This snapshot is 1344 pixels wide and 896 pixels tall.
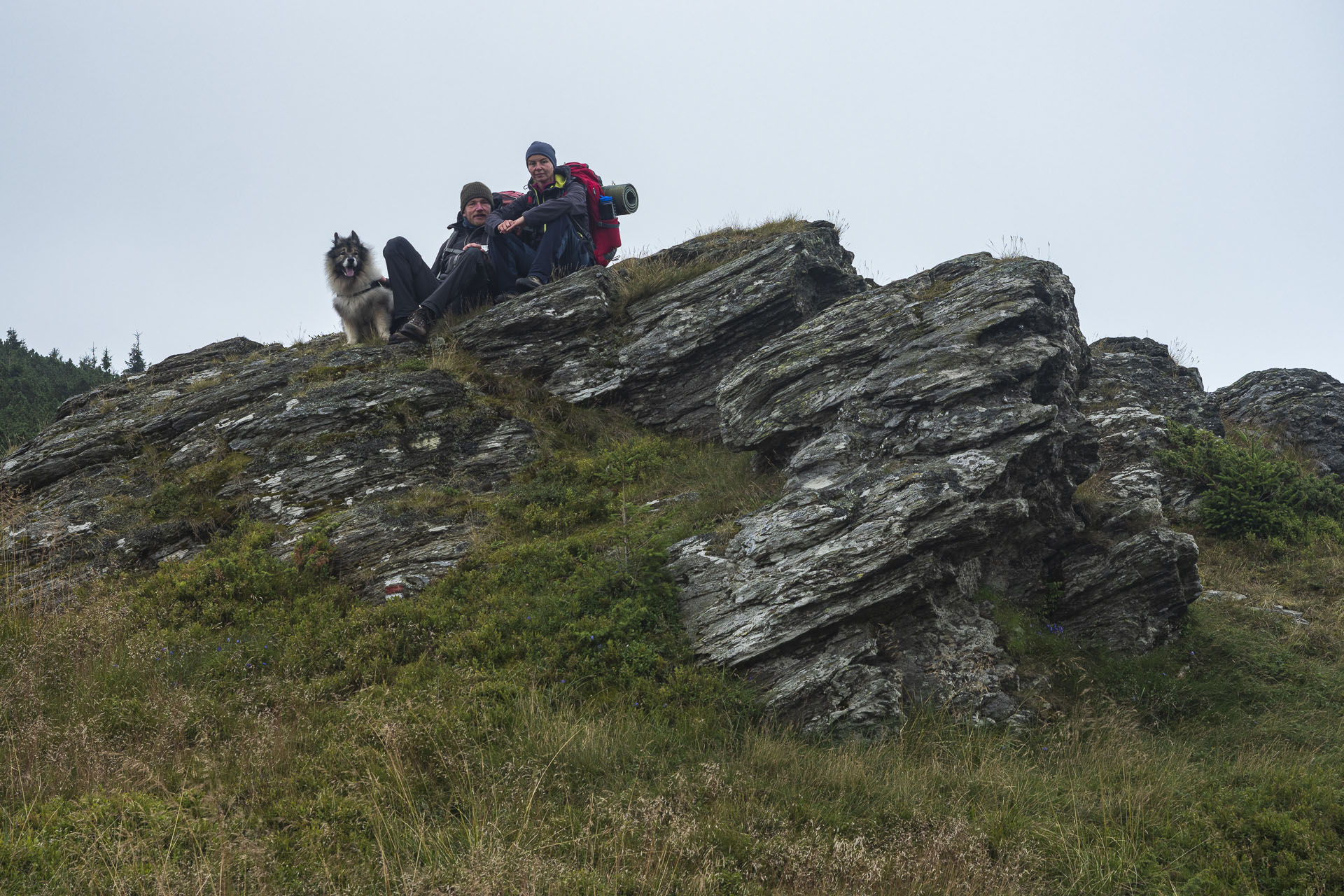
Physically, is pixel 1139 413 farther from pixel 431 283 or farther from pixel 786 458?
pixel 431 283

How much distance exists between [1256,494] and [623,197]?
1189 centimetres

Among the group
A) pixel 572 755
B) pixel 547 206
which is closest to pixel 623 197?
pixel 547 206

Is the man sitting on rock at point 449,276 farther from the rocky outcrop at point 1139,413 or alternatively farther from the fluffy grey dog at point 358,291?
the rocky outcrop at point 1139,413

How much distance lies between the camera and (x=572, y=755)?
188 inches

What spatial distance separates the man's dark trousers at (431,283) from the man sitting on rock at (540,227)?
408 millimetres

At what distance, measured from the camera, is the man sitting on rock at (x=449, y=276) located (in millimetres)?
12109

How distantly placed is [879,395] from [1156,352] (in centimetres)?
911

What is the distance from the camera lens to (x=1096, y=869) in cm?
405

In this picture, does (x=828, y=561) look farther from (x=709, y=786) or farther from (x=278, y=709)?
(x=278, y=709)

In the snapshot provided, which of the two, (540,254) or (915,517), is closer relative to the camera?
(915,517)

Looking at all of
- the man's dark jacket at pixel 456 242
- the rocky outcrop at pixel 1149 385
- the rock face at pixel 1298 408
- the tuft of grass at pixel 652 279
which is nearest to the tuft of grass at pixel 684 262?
the tuft of grass at pixel 652 279

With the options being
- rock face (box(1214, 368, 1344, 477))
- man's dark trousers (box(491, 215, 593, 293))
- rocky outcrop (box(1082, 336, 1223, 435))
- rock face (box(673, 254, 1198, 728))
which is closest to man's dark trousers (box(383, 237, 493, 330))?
man's dark trousers (box(491, 215, 593, 293))

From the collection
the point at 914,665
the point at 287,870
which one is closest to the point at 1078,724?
the point at 914,665

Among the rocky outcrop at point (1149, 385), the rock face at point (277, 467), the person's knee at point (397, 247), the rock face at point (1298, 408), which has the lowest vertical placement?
the rock face at point (1298, 408)
